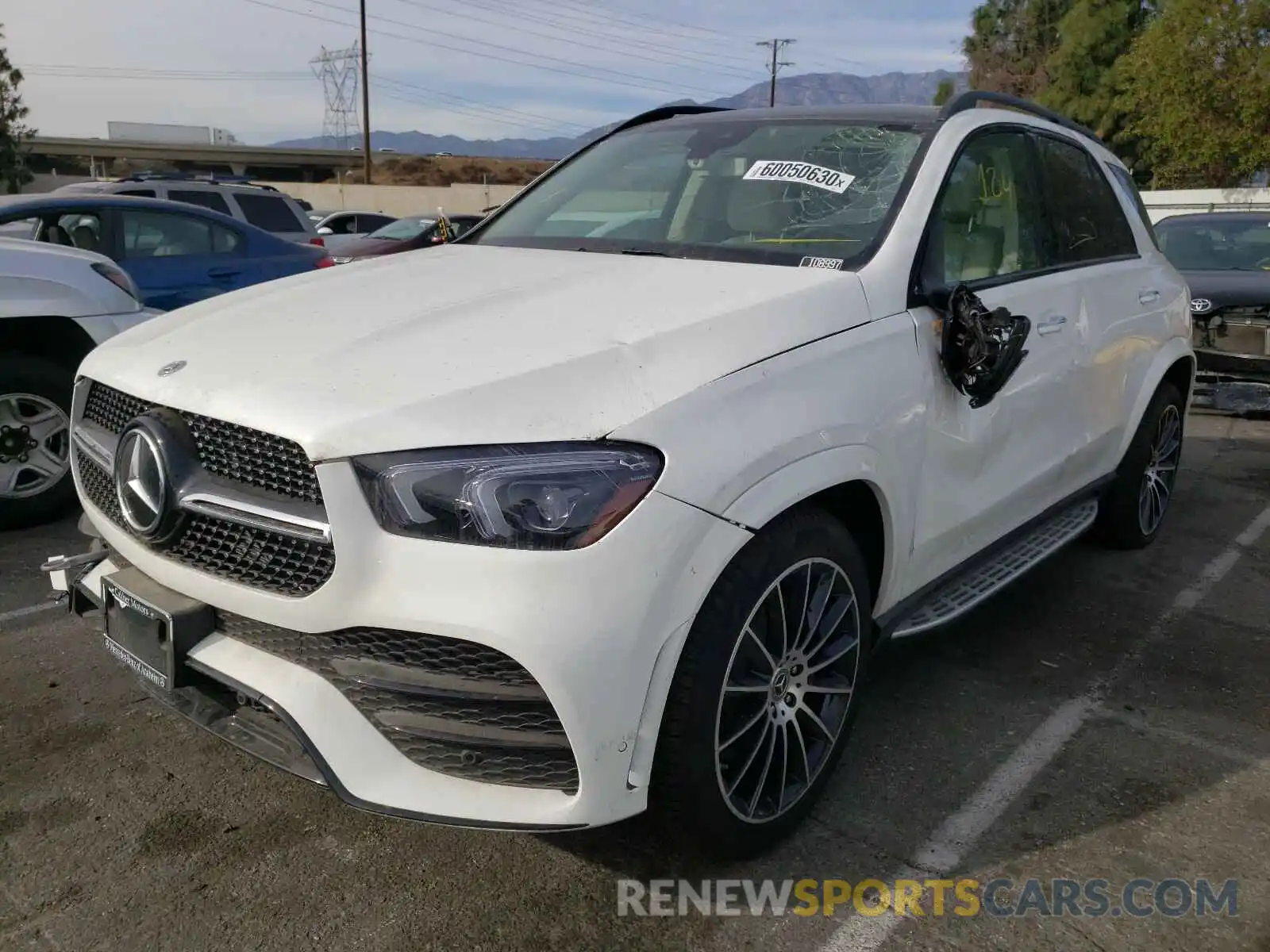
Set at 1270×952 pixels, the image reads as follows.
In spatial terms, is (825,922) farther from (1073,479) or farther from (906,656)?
(1073,479)

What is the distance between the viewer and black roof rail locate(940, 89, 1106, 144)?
3.37 metres

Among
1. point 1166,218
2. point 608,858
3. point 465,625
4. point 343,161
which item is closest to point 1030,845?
point 608,858

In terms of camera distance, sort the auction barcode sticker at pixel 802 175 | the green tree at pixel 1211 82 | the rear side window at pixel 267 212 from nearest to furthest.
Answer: the auction barcode sticker at pixel 802 175 → the rear side window at pixel 267 212 → the green tree at pixel 1211 82

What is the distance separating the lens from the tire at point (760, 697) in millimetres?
2189

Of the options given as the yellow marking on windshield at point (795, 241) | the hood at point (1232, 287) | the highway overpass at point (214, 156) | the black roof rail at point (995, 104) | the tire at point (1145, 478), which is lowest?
the tire at point (1145, 478)

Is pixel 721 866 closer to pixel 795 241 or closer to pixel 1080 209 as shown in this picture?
pixel 795 241

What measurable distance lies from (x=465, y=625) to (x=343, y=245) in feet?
49.2

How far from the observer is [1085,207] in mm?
4172

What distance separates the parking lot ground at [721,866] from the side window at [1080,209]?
1.53 m

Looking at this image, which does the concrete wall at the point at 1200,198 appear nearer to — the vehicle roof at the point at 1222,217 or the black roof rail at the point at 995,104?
the vehicle roof at the point at 1222,217

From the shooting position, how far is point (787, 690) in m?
2.53

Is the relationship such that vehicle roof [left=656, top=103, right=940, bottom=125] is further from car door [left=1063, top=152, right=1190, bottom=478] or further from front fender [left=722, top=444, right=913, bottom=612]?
front fender [left=722, top=444, right=913, bottom=612]

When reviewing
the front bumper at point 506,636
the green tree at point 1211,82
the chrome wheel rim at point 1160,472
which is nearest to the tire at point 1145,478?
the chrome wheel rim at point 1160,472

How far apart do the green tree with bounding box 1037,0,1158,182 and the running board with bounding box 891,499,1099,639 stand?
42.8m
